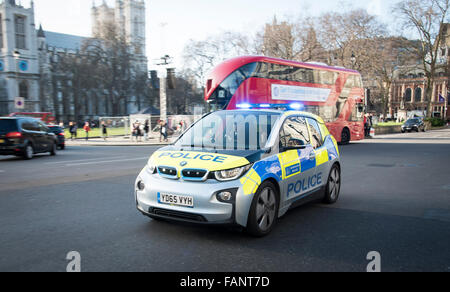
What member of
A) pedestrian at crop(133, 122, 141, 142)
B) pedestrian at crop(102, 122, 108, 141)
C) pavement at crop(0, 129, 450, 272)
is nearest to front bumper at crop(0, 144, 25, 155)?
pavement at crop(0, 129, 450, 272)

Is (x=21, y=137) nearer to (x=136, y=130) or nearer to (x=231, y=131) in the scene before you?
(x=231, y=131)

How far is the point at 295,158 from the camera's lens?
5609 mm

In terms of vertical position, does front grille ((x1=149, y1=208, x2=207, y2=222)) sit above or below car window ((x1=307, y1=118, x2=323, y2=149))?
below

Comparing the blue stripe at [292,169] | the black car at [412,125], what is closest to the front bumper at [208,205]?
the blue stripe at [292,169]

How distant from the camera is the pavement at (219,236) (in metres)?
3.92

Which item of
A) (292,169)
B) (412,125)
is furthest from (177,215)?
(412,125)

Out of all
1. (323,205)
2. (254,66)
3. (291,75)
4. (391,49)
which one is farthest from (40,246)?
(391,49)

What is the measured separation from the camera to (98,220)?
18.3 feet

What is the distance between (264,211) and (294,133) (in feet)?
5.02

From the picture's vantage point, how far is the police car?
4512 millimetres

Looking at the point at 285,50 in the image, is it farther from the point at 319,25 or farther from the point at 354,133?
the point at 354,133

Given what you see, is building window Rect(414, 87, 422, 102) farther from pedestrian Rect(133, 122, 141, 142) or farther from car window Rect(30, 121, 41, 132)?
car window Rect(30, 121, 41, 132)

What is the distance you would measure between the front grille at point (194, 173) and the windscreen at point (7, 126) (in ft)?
43.9
